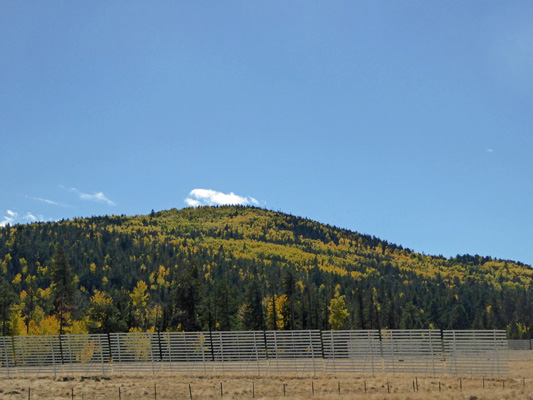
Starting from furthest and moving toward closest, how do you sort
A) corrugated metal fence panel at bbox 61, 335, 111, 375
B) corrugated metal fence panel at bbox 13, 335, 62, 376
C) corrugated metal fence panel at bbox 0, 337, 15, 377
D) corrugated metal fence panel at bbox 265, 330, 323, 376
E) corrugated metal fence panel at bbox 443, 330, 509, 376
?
1. corrugated metal fence panel at bbox 13, 335, 62, 376
2. corrugated metal fence panel at bbox 0, 337, 15, 377
3. corrugated metal fence panel at bbox 61, 335, 111, 375
4. corrugated metal fence panel at bbox 265, 330, 323, 376
5. corrugated metal fence panel at bbox 443, 330, 509, 376

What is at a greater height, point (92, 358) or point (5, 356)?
point (5, 356)

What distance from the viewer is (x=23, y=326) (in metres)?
111

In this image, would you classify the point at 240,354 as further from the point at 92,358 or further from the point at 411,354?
the point at 411,354

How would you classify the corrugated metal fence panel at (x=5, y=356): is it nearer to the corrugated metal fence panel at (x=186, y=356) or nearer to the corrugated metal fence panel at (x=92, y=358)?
the corrugated metal fence panel at (x=92, y=358)

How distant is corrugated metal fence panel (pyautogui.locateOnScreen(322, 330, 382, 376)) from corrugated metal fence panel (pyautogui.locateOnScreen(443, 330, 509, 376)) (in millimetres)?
5981

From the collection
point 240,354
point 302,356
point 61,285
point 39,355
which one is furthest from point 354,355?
point 61,285

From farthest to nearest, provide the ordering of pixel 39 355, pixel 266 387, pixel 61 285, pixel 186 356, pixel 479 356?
1. pixel 61 285
2. pixel 39 355
3. pixel 186 356
4. pixel 479 356
5. pixel 266 387

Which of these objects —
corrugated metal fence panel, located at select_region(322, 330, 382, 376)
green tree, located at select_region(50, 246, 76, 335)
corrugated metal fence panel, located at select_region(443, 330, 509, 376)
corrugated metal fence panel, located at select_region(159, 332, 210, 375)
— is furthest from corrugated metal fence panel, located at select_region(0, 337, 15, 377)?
corrugated metal fence panel, located at select_region(443, 330, 509, 376)

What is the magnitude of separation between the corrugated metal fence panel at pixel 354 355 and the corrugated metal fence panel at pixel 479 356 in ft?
19.6

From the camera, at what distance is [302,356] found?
45.7 metres

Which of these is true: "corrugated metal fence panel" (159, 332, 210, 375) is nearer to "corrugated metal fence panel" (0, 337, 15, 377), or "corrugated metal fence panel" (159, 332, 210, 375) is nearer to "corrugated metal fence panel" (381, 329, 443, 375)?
"corrugated metal fence panel" (0, 337, 15, 377)

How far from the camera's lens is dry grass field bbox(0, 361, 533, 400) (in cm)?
3413

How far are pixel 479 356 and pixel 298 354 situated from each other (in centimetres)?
1505

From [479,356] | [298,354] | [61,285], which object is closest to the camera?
[479,356]
